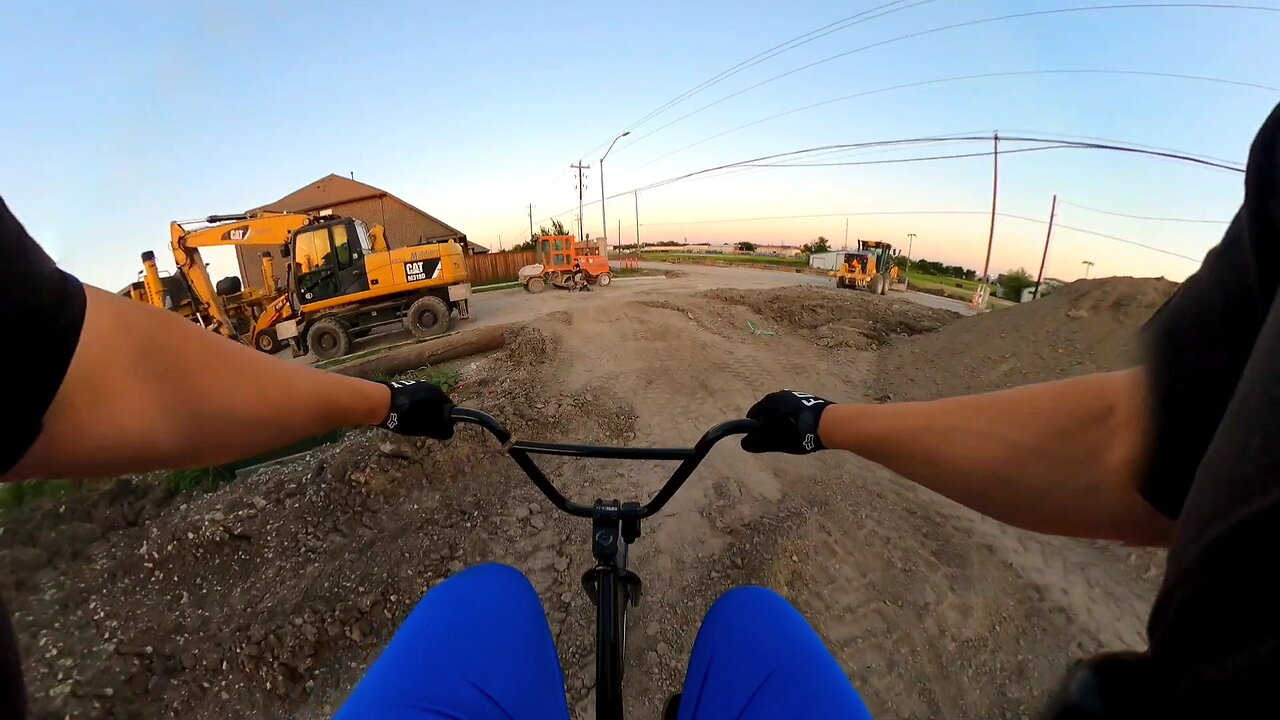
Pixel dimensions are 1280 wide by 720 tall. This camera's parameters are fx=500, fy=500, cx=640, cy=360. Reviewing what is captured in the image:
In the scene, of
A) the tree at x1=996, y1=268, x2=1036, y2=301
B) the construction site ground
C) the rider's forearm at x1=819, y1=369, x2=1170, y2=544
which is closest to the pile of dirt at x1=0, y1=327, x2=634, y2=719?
the construction site ground

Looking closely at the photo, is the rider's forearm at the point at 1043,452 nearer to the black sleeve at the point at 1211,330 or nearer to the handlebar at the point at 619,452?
the black sleeve at the point at 1211,330

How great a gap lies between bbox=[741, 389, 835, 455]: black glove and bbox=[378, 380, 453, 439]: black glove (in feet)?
3.01

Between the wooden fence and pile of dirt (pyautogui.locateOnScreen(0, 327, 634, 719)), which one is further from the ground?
the wooden fence

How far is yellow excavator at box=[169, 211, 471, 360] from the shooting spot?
10156 mm

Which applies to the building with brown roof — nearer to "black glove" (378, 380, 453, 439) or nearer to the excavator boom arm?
the excavator boom arm

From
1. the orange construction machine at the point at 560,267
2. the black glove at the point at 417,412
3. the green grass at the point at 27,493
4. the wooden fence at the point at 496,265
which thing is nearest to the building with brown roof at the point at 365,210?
the wooden fence at the point at 496,265

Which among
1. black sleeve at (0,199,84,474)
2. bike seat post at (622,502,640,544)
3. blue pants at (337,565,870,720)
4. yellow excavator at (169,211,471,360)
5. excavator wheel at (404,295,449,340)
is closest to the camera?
black sleeve at (0,199,84,474)

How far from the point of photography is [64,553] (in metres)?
3.35

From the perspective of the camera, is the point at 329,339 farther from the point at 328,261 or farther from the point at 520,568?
the point at 520,568

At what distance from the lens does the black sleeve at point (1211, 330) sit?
19.1 inches

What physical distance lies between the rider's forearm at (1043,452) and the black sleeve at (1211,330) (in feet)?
0.27

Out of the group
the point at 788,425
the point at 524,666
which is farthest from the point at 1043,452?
the point at 524,666

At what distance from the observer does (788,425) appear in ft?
4.67

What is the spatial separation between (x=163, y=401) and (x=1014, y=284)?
41500 mm
